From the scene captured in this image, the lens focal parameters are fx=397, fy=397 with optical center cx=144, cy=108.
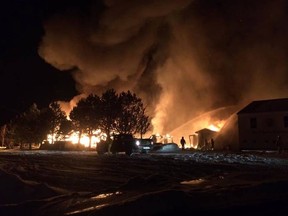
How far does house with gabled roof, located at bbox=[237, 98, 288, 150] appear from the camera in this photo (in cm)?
4847

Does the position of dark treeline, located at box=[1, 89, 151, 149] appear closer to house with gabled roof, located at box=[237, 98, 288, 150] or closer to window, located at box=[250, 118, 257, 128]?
house with gabled roof, located at box=[237, 98, 288, 150]

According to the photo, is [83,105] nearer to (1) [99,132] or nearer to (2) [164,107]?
(1) [99,132]

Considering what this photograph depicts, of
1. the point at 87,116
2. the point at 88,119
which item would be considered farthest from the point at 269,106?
the point at 87,116

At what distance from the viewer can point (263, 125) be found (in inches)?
1967

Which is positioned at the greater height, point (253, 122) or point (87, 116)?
point (87, 116)

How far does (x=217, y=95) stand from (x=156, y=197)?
7361 cm

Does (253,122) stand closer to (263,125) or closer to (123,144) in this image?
(263,125)

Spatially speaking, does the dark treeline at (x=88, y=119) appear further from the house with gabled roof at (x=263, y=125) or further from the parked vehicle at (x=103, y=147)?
the parked vehicle at (x=103, y=147)

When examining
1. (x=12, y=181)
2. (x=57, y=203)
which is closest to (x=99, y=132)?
(x=12, y=181)

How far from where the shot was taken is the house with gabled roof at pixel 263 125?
48469mm

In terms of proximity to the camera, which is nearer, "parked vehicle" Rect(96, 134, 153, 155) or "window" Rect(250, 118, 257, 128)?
"parked vehicle" Rect(96, 134, 153, 155)

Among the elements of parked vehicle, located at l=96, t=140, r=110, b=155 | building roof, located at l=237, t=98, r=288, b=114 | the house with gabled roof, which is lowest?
parked vehicle, located at l=96, t=140, r=110, b=155

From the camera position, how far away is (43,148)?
61625mm

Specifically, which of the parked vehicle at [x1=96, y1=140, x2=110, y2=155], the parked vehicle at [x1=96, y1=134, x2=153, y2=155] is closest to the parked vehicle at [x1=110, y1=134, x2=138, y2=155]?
the parked vehicle at [x1=96, y1=134, x2=153, y2=155]
